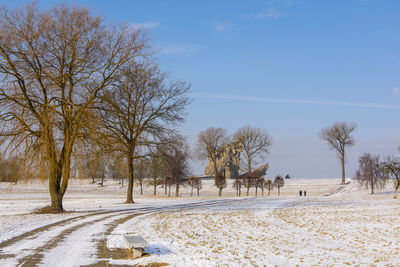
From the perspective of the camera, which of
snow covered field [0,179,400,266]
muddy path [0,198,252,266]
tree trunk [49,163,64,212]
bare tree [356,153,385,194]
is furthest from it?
bare tree [356,153,385,194]

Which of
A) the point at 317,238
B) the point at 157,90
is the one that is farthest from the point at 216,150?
the point at 317,238

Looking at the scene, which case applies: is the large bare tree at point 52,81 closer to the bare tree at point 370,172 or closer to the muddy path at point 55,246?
the muddy path at point 55,246

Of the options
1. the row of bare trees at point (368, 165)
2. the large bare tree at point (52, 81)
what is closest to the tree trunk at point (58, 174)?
the large bare tree at point (52, 81)

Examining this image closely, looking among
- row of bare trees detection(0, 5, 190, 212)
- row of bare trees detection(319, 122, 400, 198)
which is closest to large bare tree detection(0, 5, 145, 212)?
row of bare trees detection(0, 5, 190, 212)

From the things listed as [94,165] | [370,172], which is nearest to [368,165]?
[370,172]

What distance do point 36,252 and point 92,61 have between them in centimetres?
1395

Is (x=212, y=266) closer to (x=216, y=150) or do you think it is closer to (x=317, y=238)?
(x=317, y=238)

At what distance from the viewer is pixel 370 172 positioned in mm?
61406

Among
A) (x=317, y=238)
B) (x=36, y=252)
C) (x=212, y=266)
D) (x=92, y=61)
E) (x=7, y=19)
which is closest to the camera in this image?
(x=212, y=266)

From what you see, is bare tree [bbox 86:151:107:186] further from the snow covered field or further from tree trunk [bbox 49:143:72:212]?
the snow covered field

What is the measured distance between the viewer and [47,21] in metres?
20.8

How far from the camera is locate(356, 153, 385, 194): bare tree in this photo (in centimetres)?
6106

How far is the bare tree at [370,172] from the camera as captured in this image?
61059 millimetres

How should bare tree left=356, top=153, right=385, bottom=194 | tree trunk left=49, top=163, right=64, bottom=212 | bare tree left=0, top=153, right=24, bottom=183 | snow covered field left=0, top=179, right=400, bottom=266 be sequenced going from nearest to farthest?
snow covered field left=0, top=179, right=400, bottom=266 → bare tree left=0, top=153, right=24, bottom=183 → tree trunk left=49, top=163, right=64, bottom=212 → bare tree left=356, top=153, right=385, bottom=194
